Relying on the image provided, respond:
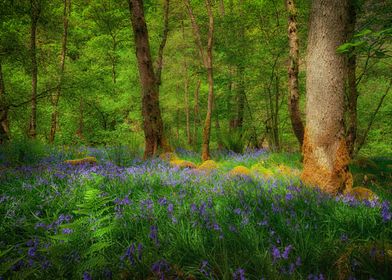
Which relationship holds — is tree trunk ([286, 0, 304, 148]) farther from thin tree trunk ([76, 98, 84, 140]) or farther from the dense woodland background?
thin tree trunk ([76, 98, 84, 140])

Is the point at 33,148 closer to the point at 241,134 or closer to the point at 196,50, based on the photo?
the point at 241,134

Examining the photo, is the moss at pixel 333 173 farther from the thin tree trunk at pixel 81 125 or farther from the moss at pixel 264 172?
the thin tree trunk at pixel 81 125

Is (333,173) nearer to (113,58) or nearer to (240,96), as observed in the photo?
(240,96)

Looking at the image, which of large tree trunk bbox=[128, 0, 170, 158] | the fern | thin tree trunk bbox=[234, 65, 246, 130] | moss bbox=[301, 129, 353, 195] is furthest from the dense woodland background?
the fern

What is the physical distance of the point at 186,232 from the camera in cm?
276

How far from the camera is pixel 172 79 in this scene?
70.4 feet

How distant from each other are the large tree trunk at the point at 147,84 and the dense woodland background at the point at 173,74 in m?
1.74

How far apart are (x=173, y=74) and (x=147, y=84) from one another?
13.3 metres

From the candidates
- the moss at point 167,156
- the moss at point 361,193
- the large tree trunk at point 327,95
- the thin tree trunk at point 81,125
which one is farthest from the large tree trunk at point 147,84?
the thin tree trunk at point 81,125

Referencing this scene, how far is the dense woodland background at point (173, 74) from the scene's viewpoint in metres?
12.4

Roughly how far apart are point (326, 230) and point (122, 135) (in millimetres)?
13656

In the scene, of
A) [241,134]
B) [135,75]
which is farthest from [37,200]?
[135,75]

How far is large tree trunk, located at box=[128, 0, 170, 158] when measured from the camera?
329 inches

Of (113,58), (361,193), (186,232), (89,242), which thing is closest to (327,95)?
(361,193)
